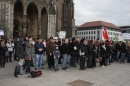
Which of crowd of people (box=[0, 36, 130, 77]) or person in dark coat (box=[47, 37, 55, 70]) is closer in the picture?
crowd of people (box=[0, 36, 130, 77])

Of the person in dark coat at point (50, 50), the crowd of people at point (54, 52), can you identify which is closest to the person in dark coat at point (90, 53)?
the crowd of people at point (54, 52)

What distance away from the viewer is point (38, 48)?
27.2 feet

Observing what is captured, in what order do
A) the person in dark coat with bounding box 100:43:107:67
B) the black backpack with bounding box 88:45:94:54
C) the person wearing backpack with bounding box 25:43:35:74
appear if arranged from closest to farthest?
the person wearing backpack with bounding box 25:43:35:74
the black backpack with bounding box 88:45:94:54
the person in dark coat with bounding box 100:43:107:67

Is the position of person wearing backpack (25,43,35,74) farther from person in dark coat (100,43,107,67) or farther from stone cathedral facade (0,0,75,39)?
stone cathedral facade (0,0,75,39)

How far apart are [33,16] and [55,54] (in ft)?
60.3

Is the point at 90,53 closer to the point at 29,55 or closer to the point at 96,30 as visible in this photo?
the point at 29,55

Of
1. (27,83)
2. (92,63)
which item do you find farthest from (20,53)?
(92,63)

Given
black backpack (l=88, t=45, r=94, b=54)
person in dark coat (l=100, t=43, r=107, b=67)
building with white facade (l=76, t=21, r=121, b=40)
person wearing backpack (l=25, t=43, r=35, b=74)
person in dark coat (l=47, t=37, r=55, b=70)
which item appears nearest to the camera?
person wearing backpack (l=25, t=43, r=35, b=74)

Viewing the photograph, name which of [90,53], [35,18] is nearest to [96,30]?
[35,18]

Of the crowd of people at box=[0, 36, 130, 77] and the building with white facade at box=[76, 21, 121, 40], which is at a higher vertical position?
the building with white facade at box=[76, 21, 121, 40]

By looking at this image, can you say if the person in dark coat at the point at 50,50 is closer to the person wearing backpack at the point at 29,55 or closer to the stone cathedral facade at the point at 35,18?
the person wearing backpack at the point at 29,55

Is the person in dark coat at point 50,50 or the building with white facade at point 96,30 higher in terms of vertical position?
the building with white facade at point 96,30

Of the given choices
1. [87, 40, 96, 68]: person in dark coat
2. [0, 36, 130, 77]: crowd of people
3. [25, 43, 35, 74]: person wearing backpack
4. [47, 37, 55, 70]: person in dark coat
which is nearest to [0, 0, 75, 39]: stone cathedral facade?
[0, 36, 130, 77]: crowd of people

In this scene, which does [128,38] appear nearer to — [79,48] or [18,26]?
[79,48]
